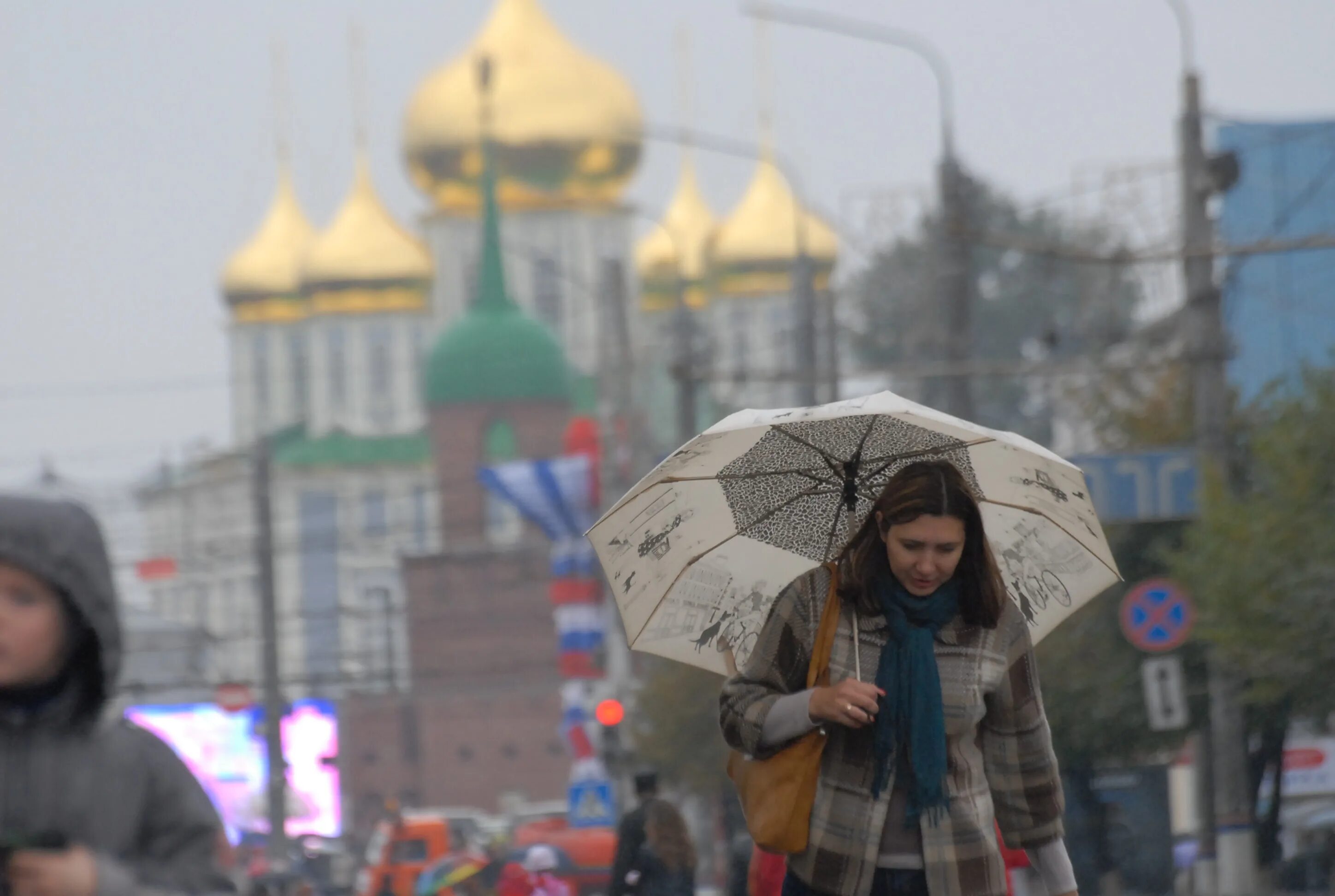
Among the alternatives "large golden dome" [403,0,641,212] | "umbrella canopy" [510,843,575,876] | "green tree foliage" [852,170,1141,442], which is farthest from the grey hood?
"large golden dome" [403,0,641,212]

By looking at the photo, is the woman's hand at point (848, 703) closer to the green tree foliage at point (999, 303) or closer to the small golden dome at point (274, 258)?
the green tree foliage at point (999, 303)

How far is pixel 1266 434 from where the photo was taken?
22.7 meters

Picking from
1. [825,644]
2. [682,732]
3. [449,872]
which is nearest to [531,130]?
[682,732]

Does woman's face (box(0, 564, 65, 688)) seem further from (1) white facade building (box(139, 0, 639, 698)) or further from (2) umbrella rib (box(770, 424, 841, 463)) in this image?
(1) white facade building (box(139, 0, 639, 698))

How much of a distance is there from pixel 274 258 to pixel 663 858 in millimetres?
98542

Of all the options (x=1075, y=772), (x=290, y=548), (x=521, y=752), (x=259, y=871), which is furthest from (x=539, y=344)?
(x=1075, y=772)

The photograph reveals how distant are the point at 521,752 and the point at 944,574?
75426 mm

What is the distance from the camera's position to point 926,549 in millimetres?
4871

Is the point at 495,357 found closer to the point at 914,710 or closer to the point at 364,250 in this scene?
the point at 364,250

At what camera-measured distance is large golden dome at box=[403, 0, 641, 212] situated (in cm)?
9362

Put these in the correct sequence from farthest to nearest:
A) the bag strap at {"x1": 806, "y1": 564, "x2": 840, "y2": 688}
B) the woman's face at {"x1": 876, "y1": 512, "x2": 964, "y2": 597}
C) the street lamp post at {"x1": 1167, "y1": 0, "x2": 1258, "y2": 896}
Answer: the street lamp post at {"x1": 1167, "y1": 0, "x2": 1258, "y2": 896}
the bag strap at {"x1": 806, "y1": 564, "x2": 840, "y2": 688}
the woman's face at {"x1": 876, "y1": 512, "x2": 964, "y2": 597}

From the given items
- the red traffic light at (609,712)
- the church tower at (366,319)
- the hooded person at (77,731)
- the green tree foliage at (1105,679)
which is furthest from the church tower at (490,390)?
the hooded person at (77,731)

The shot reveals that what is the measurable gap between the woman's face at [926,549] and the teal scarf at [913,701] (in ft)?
0.13

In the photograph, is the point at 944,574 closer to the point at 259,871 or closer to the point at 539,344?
the point at 259,871
